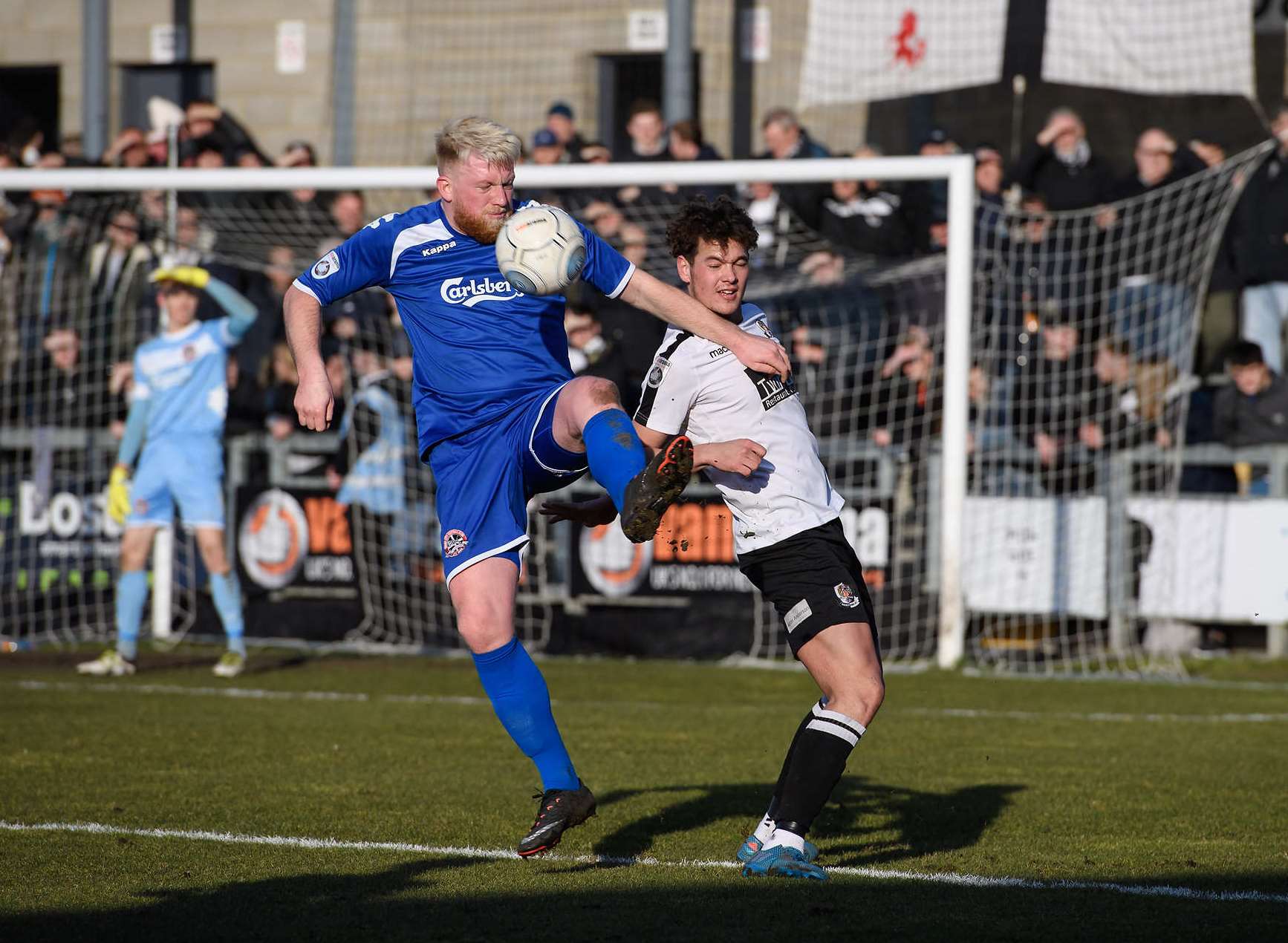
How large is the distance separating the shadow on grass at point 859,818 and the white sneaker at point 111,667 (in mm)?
5833

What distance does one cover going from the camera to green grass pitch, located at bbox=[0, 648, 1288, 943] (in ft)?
15.5

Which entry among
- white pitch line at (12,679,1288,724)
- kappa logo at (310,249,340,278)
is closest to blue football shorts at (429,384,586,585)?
kappa logo at (310,249,340,278)

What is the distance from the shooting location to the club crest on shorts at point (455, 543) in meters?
5.64

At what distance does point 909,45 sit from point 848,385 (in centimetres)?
352

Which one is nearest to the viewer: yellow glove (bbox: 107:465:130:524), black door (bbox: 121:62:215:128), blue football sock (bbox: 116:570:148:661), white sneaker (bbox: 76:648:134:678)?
white sneaker (bbox: 76:648:134:678)

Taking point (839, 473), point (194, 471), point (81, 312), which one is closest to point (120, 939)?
point (194, 471)

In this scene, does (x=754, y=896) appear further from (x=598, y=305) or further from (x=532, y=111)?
(x=532, y=111)

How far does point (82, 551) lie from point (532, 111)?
7.73 meters

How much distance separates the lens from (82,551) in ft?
46.5

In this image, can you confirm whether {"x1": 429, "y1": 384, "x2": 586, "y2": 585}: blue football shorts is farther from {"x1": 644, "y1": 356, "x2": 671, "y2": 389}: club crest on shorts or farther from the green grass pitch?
the green grass pitch

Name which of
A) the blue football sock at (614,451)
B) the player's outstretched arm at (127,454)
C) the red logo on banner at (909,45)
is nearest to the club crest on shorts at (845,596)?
the blue football sock at (614,451)

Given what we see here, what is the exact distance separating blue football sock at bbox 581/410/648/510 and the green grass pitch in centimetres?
121

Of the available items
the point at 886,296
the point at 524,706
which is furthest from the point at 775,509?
the point at 886,296

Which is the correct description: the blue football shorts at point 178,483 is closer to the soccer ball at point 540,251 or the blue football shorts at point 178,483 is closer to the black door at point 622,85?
the soccer ball at point 540,251
